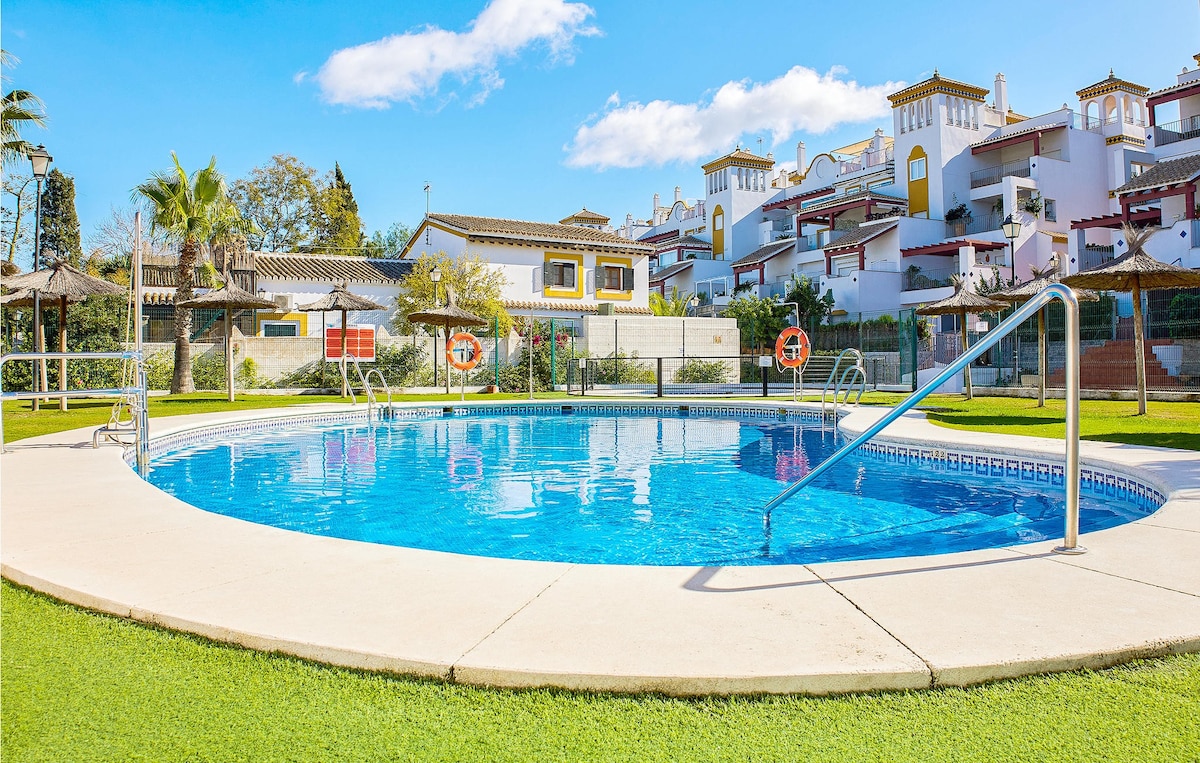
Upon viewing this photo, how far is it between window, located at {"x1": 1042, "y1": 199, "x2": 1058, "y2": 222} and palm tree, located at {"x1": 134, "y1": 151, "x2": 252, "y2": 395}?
34205 millimetres

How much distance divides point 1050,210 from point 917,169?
676 cm

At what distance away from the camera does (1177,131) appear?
33.5m

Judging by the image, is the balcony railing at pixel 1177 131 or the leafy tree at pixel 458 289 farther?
the balcony railing at pixel 1177 131

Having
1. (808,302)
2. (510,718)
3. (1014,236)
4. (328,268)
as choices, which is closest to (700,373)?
(1014,236)

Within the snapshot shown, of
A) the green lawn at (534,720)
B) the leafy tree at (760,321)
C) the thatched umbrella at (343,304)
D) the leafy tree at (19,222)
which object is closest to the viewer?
the green lawn at (534,720)

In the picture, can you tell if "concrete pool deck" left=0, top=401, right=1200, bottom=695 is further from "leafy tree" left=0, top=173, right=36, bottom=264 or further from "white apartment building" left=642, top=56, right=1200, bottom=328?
"leafy tree" left=0, top=173, right=36, bottom=264

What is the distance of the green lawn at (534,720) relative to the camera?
6.82ft

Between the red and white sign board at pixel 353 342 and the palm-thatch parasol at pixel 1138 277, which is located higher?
the palm-thatch parasol at pixel 1138 277

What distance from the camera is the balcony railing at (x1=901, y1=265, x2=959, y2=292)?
36219 millimetres

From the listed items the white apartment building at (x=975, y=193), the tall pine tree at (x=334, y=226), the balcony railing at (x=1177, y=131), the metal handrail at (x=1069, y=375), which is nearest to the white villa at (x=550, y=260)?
the tall pine tree at (x=334, y=226)

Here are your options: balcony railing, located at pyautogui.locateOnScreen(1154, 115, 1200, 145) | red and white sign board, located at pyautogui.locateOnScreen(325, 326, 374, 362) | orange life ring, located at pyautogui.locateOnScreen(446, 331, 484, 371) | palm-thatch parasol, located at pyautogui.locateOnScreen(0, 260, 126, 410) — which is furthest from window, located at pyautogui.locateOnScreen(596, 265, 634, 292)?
balcony railing, located at pyautogui.locateOnScreen(1154, 115, 1200, 145)

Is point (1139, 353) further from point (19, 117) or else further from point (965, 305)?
point (19, 117)

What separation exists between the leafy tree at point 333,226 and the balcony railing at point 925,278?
1174 inches

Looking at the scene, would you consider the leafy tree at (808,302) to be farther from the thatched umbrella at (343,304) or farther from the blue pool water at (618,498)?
the blue pool water at (618,498)
